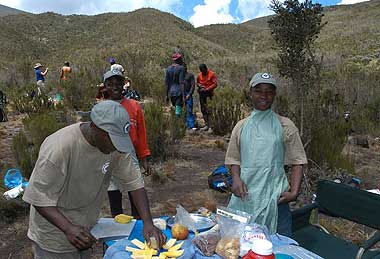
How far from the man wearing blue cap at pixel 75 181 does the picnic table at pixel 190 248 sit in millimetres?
100

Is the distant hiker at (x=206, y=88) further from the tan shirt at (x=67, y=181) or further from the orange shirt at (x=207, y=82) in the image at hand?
→ the tan shirt at (x=67, y=181)

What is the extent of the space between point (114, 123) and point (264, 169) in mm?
1138

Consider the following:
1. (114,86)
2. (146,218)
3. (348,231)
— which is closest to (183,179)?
(348,231)

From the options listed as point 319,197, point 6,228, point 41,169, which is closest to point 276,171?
point 319,197

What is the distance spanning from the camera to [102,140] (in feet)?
5.75

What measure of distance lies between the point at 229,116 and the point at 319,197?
5227mm

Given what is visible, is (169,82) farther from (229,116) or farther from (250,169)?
(250,169)

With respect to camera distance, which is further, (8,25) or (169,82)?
(8,25)

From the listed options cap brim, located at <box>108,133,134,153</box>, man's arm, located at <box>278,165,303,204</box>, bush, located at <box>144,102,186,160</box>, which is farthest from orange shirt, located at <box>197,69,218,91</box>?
cap brim, located at <box>108,133,134,153</box>

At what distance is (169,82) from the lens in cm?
836

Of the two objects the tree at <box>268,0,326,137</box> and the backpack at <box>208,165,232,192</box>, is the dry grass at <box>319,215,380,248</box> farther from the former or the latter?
the tree at <box>268,0,326,137</box>

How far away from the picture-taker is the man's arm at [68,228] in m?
1.75

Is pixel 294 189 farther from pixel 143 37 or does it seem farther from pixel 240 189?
pixel 143 37

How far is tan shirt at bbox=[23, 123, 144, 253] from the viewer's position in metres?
1.75
